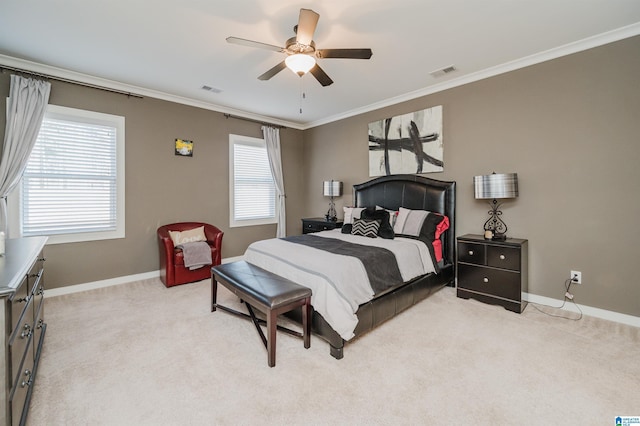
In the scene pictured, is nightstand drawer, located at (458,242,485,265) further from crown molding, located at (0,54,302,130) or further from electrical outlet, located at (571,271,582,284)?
crown molding, located at (0,54,302,130)

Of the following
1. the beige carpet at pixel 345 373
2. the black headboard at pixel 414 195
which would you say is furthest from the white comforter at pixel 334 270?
the black headboard at pixel 414 195

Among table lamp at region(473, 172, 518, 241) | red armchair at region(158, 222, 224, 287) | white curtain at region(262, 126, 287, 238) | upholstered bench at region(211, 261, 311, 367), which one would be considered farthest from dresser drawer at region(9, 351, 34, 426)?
white curtain at region(262, 126, 287, 238)

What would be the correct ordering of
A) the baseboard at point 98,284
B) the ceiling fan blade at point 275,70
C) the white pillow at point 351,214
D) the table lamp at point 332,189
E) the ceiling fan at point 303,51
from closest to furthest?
the ceiling fan at point 303,51 < the ceiling fan blade at point 275,70 < the baseboard at point 98,284 < the white pillow at point 351,214 < the table lamp at point 332,189

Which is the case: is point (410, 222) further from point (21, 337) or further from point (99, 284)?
point (99, 284)

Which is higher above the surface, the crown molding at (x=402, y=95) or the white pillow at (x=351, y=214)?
the crown molding at (x=402, y=95)

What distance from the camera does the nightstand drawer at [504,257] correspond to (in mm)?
3016

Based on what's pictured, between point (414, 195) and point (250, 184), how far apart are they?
3069 millimetres

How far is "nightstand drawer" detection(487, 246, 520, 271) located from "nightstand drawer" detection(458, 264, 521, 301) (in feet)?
0.22

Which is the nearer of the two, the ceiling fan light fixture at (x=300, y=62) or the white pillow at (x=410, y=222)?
the ceiling fan light fixture at (x=300, y=62)

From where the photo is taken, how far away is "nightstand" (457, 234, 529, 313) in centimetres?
302

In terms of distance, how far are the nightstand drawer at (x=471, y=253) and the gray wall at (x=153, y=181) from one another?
3.70 m

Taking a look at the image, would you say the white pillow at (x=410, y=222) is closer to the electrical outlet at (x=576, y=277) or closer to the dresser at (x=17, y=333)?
the electrical outlet at (x=576, y=277)

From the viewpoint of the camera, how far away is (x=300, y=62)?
2373 millimetres

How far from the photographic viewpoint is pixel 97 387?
188cm
